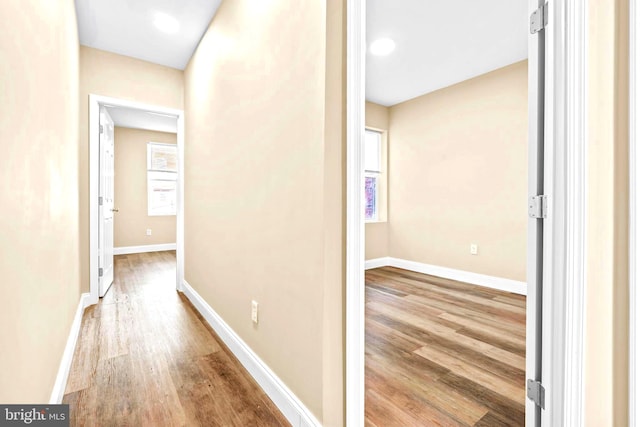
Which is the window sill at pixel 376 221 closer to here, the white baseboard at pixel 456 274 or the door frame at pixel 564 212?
the white baseboard at pixel 456 274

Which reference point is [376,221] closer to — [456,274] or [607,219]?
[456,274]

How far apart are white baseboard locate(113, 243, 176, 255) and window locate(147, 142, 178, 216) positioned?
69cm

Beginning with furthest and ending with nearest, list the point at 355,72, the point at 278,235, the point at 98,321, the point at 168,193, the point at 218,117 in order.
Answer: the point at 168,193 < the point at 98,321 < the point at 218,117 < the point at 278,235 < the point at 355,72

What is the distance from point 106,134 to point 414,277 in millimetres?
4353

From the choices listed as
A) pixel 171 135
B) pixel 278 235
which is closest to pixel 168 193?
pixel 171 135

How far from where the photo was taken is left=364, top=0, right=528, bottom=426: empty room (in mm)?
1755

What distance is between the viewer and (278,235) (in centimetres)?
156

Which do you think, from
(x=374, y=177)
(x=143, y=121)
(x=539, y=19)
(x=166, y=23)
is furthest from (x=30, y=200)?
(x=143, y=121)

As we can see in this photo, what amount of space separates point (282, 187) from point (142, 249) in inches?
231

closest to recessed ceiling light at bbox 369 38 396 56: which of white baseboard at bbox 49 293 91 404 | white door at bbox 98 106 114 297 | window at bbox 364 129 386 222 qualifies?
window at bbox 364 129 386 222

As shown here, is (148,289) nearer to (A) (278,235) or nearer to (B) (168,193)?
(A) (278,235)

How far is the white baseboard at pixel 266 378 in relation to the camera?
1.34m

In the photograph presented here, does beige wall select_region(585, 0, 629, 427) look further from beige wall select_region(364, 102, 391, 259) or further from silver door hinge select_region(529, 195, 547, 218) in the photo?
beige wall select_region(364, 102, 391, 259)

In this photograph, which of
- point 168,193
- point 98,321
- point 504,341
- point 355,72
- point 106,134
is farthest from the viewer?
point 168,193
